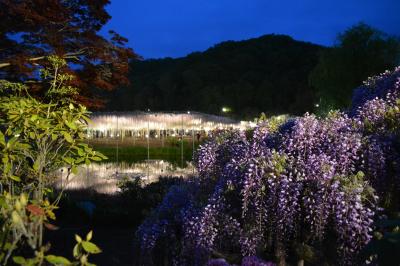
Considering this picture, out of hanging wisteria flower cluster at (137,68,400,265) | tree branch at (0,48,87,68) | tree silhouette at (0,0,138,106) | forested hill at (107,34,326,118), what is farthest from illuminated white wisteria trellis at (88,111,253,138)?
forested hill at (107,34,326,118)

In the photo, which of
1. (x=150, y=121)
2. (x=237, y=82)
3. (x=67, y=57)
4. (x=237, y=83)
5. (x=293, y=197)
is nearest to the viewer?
(x=293, y=197)

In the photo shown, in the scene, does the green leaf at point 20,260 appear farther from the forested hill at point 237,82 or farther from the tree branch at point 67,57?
the forested hill at point 237,82

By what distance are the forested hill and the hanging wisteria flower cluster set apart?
4185 cm

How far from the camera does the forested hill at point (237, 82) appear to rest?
49531mm

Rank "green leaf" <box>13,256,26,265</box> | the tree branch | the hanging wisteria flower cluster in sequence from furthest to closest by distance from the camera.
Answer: the tree branch, the hanging wisteria flower cluster, "green leaf" <box>13,256,26,265</box>

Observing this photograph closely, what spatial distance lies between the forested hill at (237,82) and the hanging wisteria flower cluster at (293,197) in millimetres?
41846

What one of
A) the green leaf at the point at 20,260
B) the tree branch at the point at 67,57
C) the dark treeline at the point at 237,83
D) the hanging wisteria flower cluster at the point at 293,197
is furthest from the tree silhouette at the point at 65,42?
the dark treeline at the point at 237,83

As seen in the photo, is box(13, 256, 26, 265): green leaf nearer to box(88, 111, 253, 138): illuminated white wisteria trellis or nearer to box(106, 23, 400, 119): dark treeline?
box(88, 111, 253, 138): illuminated white wisteria trellis

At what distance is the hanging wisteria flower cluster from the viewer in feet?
12.7

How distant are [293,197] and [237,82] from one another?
166 ft

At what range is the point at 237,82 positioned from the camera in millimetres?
54062

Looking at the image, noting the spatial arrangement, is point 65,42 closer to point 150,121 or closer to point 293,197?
point 293,197

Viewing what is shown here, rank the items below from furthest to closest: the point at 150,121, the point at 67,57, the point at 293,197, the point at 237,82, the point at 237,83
A: 1. the point at 237,82
2. the point at 237,83
3. the point at 150,121
4. the point at 67,57
5. the point at 293,197

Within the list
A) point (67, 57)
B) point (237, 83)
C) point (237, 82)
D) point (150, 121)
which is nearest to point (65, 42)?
point (67, 57)
